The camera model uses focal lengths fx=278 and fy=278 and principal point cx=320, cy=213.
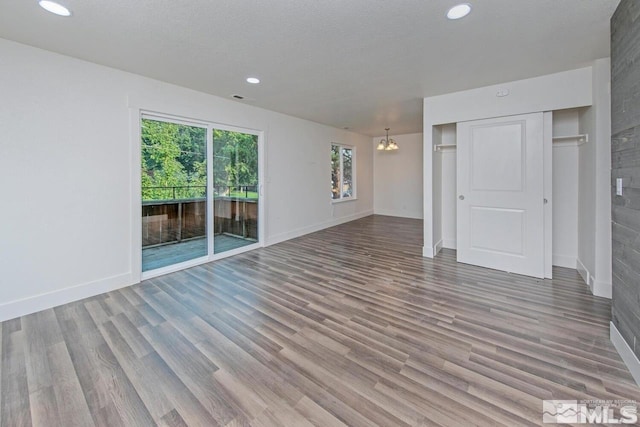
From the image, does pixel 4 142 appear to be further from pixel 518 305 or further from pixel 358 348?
pixel 518 305

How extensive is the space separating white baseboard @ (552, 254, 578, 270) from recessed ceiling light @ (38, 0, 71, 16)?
19.5ft

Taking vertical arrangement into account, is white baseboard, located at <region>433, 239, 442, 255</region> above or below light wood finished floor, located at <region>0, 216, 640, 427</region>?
above

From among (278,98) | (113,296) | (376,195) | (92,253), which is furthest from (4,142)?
(376,195)

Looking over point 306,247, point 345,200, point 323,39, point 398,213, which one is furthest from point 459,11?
point 398,213

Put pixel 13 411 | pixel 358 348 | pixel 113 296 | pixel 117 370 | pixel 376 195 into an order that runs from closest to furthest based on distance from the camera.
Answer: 1. pixel 13 411
2. pixel 117 370
3. pixel 358 348
4. pixel 113 296
5. pixel 376 195

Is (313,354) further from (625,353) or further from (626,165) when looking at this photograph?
(626,165)

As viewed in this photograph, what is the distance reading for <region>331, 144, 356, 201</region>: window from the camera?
7.43 meters

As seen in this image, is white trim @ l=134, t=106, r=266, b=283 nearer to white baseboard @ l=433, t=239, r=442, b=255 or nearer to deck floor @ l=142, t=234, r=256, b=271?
deck floor @ l=142, t=234, r=256, b=271

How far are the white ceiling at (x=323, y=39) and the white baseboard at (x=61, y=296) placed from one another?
241 cm

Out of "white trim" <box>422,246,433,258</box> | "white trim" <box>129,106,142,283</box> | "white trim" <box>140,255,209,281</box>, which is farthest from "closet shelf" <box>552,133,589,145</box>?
"white trim" <box>129,106,142,283</box>

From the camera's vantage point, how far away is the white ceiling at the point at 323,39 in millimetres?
2084

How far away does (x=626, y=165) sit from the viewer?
6.31 feet

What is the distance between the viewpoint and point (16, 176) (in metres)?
2.59

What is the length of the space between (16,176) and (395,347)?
3.69 meters
